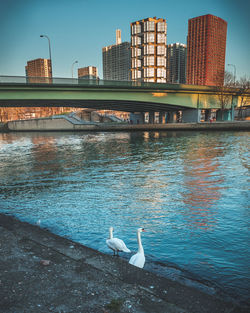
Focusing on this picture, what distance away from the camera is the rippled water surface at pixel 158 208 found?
679 centimetres

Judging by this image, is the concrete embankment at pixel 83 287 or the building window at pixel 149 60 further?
the building window at pixel 149 60

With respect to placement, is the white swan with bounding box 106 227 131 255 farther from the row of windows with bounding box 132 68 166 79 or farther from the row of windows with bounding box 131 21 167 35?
the row of windows with bounding box 131 21 167 35

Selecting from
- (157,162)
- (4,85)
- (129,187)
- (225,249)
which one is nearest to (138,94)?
(4,85)

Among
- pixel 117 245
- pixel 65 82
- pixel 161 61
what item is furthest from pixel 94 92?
pixel 161 61

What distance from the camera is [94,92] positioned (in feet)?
137

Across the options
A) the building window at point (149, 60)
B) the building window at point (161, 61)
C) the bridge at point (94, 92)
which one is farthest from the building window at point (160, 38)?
the bridge at point (94, 92)

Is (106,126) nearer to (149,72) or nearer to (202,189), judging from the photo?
(202,189)

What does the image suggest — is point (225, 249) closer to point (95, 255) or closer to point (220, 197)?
point (95, 255)

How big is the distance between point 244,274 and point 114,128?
187ft

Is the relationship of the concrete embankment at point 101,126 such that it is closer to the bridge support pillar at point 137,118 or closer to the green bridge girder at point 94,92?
the green bridge girder at point 94,92

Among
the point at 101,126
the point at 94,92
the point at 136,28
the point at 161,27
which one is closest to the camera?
the point at 94,92

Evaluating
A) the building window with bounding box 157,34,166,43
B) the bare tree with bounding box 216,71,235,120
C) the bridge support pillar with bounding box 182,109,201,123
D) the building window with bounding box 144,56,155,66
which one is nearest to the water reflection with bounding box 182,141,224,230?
the bridge support pillar with bounding box 182,109,201,123

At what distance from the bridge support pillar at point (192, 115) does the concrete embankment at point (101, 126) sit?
4.30 metres

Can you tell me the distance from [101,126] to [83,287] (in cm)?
5898
